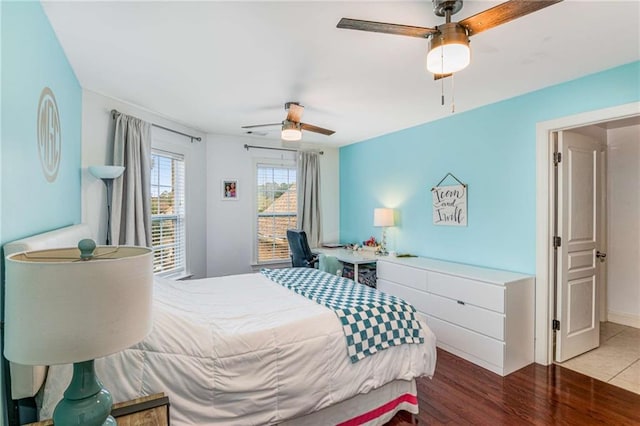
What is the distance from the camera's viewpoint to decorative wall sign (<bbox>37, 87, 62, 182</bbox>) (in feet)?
5.28

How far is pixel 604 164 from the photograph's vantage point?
3682 mm

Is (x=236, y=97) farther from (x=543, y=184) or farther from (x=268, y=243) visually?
(x=543, y=184)

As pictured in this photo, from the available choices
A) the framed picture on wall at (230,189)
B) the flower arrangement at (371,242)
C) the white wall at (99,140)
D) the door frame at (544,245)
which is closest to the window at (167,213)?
the white wall at (99,140)

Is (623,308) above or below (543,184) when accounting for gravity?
below

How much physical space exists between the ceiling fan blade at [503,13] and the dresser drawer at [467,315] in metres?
2.27

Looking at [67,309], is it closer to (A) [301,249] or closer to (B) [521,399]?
(B) [521,399]

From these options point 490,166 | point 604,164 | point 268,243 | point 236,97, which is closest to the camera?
point 236,97

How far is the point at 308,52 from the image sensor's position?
2.20m

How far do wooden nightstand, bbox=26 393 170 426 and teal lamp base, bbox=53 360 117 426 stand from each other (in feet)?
0.84

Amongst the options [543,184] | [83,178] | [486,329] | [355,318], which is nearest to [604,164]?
[543,184]

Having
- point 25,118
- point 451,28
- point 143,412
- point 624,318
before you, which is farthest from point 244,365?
point 624,318

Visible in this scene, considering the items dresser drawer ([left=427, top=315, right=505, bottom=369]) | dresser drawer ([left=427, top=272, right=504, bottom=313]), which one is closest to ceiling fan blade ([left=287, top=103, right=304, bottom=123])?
dresser drawer ([left=427, top=272, right=504, bottom=313])

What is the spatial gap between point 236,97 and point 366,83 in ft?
4.10

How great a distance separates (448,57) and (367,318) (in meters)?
1.52
